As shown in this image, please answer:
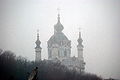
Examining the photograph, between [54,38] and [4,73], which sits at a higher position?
[54,38]

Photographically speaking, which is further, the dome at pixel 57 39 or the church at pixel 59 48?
the dome at pixel 57 39

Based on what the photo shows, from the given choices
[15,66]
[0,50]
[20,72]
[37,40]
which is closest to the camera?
[20,72]

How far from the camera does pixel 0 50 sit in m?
48.1

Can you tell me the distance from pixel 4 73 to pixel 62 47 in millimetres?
32271

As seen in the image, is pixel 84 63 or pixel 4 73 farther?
pixel 84 63

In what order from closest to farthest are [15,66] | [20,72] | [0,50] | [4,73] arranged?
[4,73]
[20,72]
[15,66]
[0,50]

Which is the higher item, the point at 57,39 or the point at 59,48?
the point at 57,39

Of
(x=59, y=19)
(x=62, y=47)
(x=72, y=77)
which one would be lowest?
(x=72, y=77)

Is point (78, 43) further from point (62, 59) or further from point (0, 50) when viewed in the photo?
point (0, 50)

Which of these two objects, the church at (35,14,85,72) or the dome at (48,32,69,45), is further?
the dome at (48,32,69,45)

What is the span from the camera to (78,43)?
231 ft

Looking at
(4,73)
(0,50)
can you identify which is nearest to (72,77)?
(0,50)

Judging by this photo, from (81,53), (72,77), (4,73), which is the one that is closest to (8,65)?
(4,73)

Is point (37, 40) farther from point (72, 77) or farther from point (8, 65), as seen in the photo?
point (8, 65)
